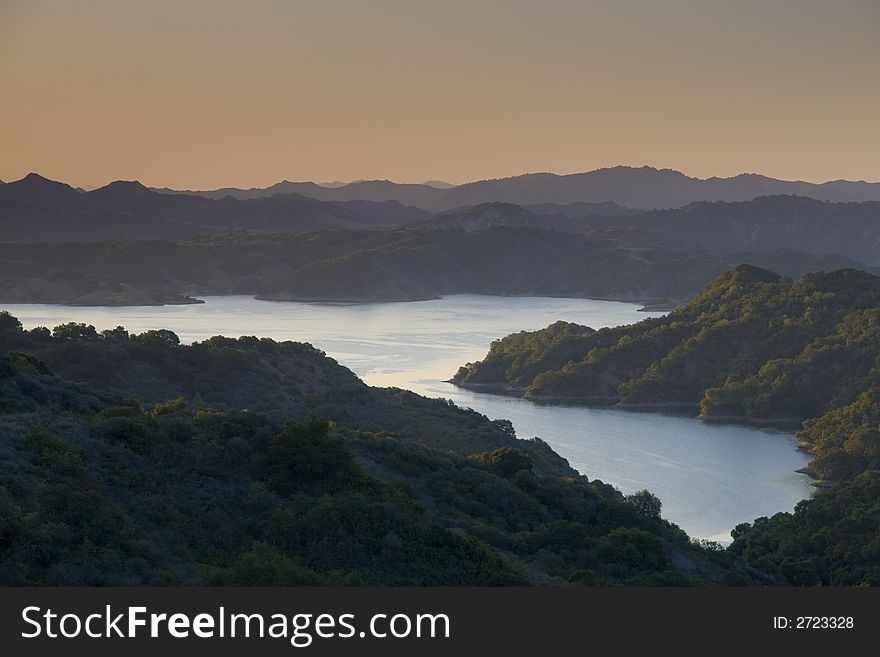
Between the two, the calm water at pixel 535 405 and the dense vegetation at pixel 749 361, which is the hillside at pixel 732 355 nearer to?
the dense vegetation at pixel 749 361

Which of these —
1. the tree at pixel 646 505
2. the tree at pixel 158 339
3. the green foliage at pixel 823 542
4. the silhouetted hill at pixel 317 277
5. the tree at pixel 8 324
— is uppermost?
the silhouetted hill at pixel 317 277

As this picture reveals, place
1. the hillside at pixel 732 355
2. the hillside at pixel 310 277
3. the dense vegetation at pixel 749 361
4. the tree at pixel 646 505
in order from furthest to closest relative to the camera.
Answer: the hillside at pixel 310 277 → the hillside at pixel 732 355 → the dense vegetation at pixel 749 361 → the tree at pixel 646 505

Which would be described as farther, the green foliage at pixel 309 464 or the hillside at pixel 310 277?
the hillside at pixel 310 277

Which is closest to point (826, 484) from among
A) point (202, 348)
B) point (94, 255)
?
point (202, 348)

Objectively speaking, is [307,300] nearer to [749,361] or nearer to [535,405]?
[535,405]

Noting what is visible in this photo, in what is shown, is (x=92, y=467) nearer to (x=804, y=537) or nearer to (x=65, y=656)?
(x=65, y=656)

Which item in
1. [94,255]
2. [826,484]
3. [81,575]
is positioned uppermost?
[94,255]

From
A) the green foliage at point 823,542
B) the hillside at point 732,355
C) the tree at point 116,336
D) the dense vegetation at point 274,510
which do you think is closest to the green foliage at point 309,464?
the dense vegetation at point 274,510
